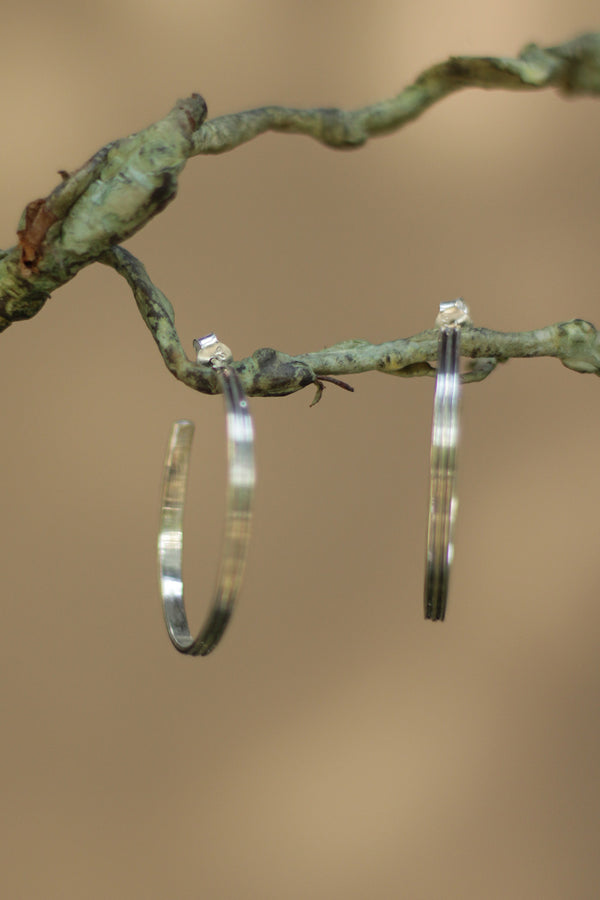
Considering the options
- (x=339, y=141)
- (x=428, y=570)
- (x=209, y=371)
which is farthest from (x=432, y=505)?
(x=339, y=141)

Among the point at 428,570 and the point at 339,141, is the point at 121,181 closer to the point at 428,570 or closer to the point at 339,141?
the point at 339,141

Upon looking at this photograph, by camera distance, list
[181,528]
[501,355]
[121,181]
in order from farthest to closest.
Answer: [181,528]
[501,355]
[121,181]

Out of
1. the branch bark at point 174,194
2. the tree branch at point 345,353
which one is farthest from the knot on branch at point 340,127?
the tree branch at point 345,353

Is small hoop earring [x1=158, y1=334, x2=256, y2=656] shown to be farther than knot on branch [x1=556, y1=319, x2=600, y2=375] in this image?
No

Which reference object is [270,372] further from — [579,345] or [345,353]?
[579,345]

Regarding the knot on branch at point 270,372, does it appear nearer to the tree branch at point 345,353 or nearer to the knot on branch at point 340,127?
the tree branch at point 345,353

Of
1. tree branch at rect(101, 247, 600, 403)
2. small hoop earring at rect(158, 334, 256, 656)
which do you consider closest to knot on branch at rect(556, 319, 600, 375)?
tree branch at rect(101, 247, 600, 403)

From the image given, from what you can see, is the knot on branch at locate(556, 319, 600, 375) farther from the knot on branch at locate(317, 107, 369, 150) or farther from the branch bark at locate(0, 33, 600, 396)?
the knot on branch at locate(317, 107, 369, 150)

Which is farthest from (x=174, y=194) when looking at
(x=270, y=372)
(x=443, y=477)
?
(x=443, y=477)
